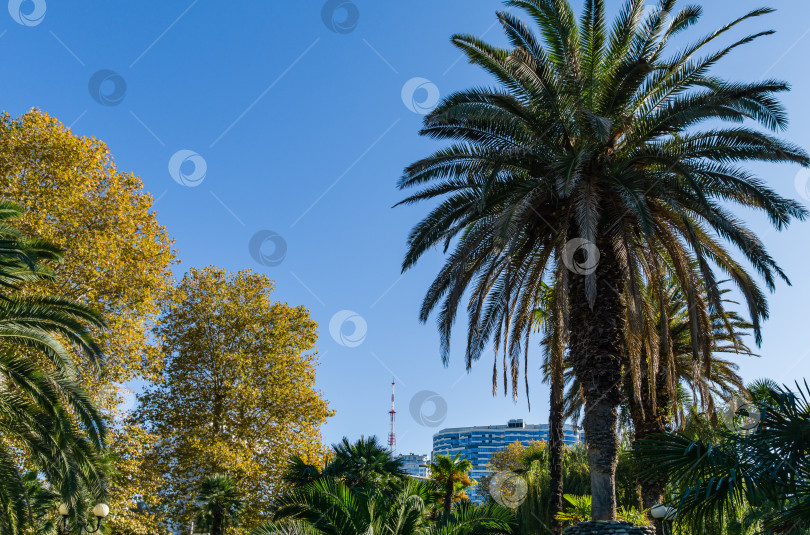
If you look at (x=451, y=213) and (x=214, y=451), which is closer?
(x=451, y=213)

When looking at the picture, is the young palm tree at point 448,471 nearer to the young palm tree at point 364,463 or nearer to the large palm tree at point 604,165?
the young palm tree at point 364,463

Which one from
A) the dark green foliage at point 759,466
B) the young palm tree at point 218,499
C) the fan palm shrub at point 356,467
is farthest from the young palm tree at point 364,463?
the dark green foliage at point 759,466


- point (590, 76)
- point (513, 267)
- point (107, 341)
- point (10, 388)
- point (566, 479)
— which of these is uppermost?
point (590, 76)

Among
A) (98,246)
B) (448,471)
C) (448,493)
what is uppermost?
(98,246)

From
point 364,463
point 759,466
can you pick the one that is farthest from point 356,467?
point 759,466

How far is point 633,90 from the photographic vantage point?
36.1ft

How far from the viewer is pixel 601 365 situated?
1093cm

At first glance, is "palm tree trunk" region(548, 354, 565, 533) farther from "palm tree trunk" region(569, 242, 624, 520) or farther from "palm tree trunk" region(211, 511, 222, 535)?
"palm tree trunk" region(211, 511, 222, 535)

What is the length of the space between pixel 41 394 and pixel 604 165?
36.4 ft

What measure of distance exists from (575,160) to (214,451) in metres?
14.0

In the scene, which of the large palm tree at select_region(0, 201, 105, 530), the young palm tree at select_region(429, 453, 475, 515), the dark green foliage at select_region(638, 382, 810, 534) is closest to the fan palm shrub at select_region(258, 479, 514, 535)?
the large palm tree at select_region(0, 201, 105, 530)

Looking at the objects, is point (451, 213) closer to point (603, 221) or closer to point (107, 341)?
point (603, 221)

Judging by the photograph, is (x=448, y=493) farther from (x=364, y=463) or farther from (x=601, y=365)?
(x=601, y=365)

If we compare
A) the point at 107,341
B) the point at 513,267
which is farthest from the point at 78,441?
the point at 513,267
